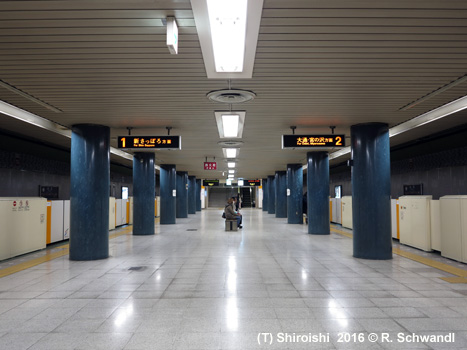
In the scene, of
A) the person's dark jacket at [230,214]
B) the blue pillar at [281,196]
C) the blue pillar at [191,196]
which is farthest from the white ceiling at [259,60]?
the blue pillar at [191,196]

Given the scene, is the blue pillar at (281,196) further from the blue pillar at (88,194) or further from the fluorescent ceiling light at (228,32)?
the fluorescent ceiling light at (228,32)

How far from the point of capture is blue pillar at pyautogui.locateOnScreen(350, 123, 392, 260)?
324 inches

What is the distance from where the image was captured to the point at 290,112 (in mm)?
7395

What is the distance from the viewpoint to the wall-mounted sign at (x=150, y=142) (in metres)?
8.34

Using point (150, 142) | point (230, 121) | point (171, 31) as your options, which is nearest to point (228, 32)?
point (171, 31)

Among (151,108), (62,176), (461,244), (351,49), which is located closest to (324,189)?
(461,244)

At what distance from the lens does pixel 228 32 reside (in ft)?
12.3

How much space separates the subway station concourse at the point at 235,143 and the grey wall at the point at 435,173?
15 centimetres

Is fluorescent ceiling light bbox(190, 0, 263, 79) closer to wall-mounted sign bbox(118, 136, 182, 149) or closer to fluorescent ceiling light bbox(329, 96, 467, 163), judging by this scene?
wall-mounted sign bbox(118, 136, 182, 149)

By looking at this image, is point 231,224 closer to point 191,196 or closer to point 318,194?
point 318,194

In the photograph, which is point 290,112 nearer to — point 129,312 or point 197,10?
point 197,10

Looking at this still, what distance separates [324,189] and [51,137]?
10181mm

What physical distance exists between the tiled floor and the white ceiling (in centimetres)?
328

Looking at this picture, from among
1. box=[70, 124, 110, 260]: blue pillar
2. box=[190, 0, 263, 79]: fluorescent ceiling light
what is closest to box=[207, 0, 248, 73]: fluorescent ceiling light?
box=[190, 0, 263, 79]: fluorescent ceiling light
